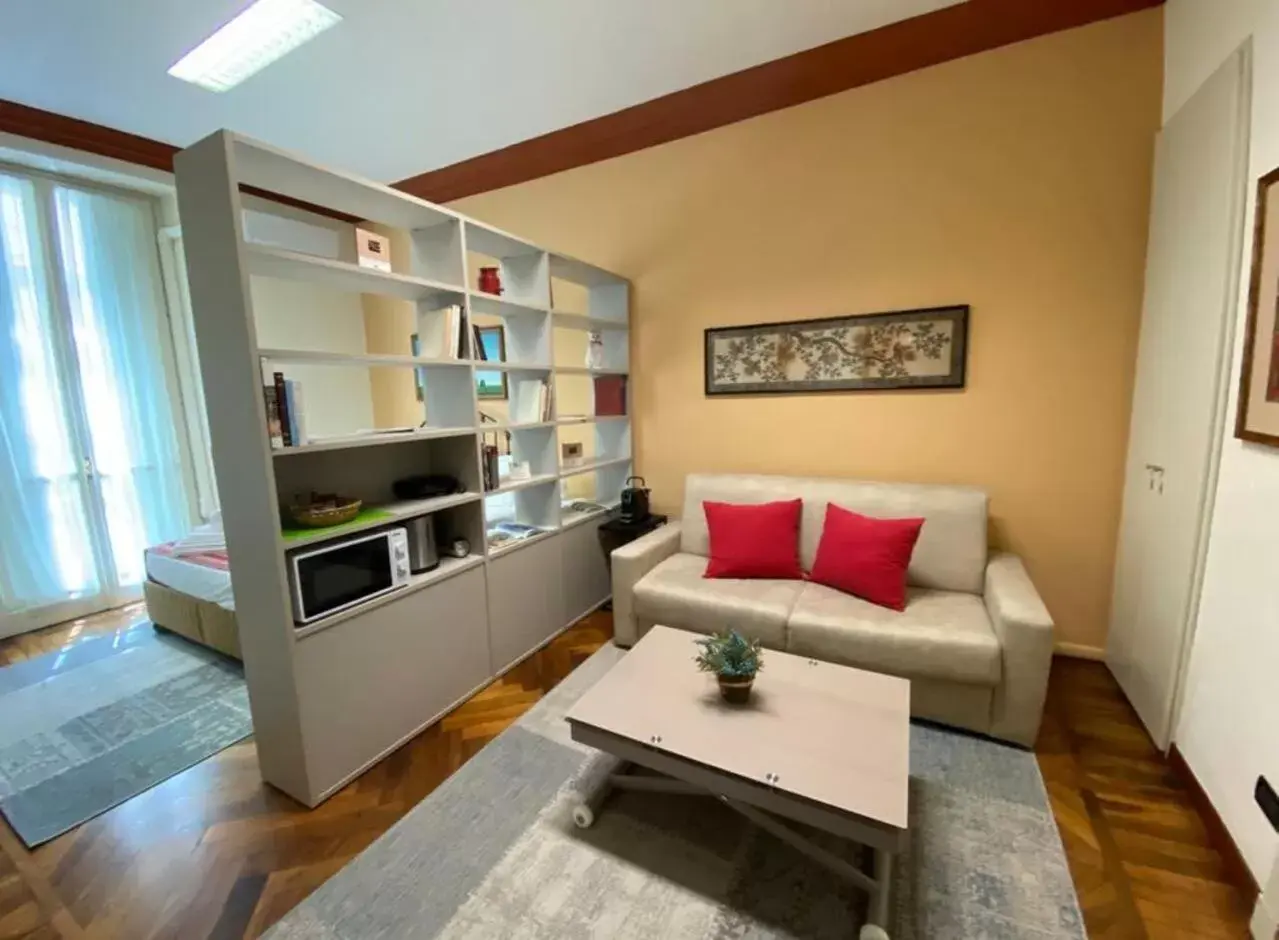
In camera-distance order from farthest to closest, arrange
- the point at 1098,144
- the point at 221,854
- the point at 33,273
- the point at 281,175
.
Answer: the point at 33,273 < the point at 1098,144 < the point at 281,175 < the point at 221,854

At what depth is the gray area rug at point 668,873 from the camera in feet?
4.35

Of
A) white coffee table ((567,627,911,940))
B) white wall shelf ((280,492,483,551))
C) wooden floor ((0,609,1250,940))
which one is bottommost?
wooden floor ((0,609,1250,940))

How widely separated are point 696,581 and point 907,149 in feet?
7.80

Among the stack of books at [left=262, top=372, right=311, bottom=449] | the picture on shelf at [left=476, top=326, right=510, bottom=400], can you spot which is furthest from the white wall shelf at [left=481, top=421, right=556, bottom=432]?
the picture on shelf at [left=476, top=326, right=510, bottom=400]

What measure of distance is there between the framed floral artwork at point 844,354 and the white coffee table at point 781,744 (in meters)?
1.61

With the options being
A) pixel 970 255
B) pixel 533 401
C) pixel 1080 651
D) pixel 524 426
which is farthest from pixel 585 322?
pixel 1080 651

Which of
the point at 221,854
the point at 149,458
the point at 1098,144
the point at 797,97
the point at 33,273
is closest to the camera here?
the point at 221,854

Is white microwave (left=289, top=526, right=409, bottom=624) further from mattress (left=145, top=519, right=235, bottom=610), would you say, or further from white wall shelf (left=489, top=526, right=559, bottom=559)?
mattress (left=145, top=519, right=235, bottom=610)

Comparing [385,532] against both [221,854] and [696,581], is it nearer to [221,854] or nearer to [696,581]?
[221,854]

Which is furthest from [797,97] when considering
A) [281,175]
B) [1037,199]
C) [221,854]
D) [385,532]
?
[221,854]

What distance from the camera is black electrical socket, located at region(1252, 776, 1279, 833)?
4.17 feet

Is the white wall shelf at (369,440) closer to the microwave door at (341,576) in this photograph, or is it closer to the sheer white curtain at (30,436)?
the microwave door at (341,576)

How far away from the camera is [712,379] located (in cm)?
319

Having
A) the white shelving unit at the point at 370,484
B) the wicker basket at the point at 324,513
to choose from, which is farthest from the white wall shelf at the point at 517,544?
the wicker basket at the point at 324,513
